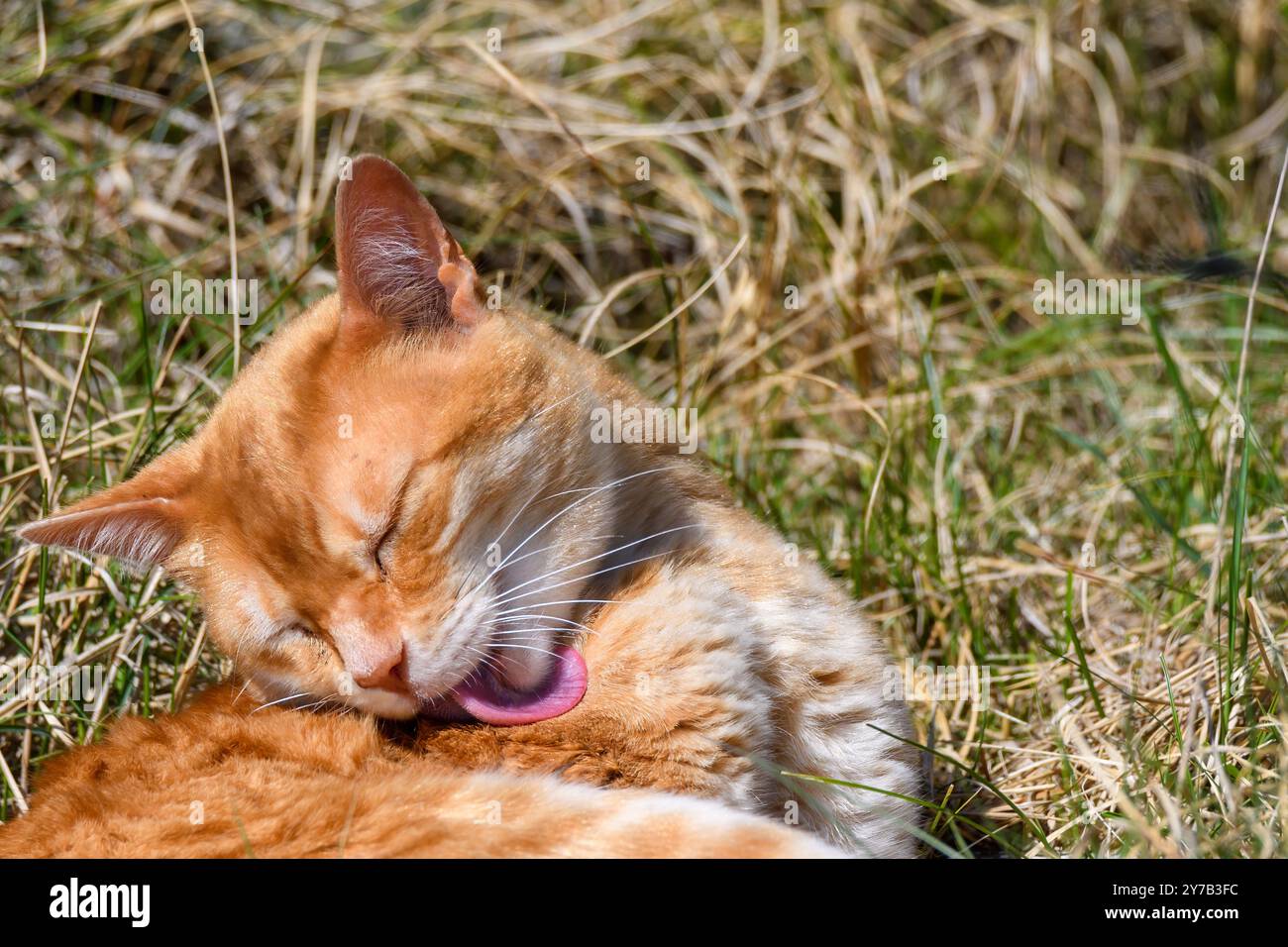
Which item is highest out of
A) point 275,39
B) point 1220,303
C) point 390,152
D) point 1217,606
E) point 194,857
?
point 275,39

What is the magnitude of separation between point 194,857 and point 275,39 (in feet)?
9.47

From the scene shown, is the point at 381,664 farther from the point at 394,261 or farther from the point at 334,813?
the point at 394,261

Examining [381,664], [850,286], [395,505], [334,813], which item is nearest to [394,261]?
[395,505]

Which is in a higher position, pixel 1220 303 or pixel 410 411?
pixel 1220 303

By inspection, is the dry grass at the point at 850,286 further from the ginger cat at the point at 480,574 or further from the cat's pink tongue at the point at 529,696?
the cat's pink tongue at the point at 529,696

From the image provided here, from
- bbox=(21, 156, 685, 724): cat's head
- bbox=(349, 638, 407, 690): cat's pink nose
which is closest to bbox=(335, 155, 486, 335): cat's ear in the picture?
bbox=(21, 156, 685, 724): cat's head

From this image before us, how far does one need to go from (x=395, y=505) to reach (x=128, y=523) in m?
0.46

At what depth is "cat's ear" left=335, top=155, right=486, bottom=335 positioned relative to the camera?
72.4 inches

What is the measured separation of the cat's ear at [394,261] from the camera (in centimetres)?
184

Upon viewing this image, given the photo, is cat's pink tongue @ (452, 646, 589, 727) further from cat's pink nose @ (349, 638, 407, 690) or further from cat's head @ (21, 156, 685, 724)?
cat's pink nose @ (349, 638, 407, 690)

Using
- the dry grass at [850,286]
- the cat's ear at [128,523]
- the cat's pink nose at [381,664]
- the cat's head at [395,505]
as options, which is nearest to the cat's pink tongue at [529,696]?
the cat's head at [395,505]

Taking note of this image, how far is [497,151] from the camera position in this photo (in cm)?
373

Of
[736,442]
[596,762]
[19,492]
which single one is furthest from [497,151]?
[596,762]
